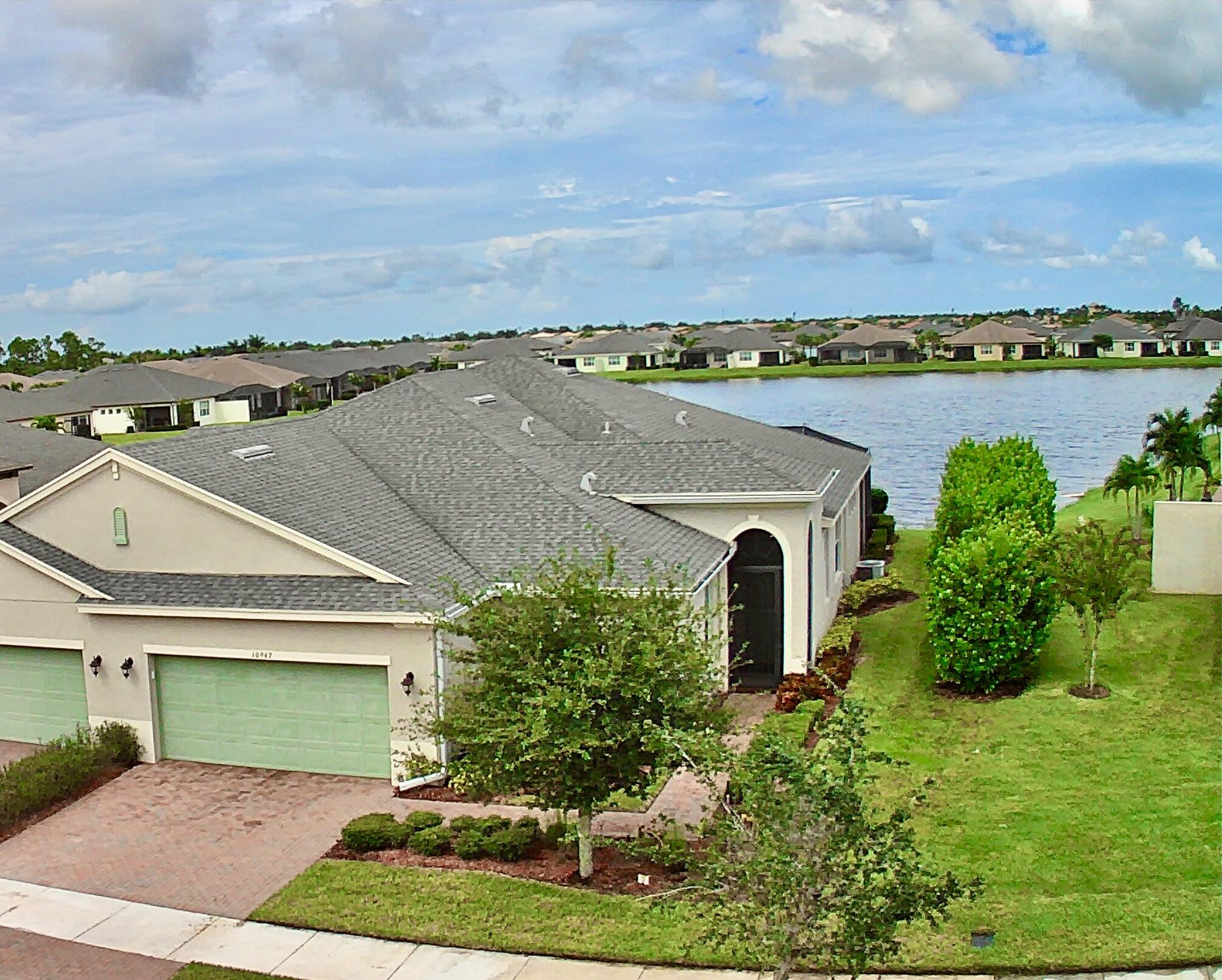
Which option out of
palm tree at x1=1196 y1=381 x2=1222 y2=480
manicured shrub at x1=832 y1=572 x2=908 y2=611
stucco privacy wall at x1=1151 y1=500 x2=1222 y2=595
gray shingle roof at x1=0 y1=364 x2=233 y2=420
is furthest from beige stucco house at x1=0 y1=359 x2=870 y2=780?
gray shingle roof at x1=0 y1=364 x2=233 y2=420

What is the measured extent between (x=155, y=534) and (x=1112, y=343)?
147761 millimetres

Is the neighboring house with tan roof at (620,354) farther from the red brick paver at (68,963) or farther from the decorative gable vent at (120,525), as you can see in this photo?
the red brick paver at (68,963)

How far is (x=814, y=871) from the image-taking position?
31.1 ft

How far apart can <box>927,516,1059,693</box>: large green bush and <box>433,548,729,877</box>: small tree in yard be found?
901 centimetres

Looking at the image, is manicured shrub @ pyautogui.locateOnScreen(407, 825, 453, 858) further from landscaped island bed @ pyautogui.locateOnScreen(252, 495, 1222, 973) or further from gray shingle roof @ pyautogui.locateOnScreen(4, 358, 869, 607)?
gray shingle roof @ pyautogui.locateOnScreen(4, 358, 869, 607)

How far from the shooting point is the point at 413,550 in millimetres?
20219

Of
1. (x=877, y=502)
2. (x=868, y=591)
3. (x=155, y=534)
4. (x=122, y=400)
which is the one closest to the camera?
(x=155, y=534)

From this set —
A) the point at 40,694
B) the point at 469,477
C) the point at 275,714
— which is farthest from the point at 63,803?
the point at 469,477

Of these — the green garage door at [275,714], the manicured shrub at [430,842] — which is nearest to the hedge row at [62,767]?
the green garage door at [275,714]

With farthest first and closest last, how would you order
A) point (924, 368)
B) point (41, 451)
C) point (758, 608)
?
1. point (924, 368)
2. point (41, 451)
3. point (758, 608)

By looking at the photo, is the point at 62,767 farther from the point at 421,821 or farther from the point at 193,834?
the point at 421,821

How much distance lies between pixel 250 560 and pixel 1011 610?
43.0 ft

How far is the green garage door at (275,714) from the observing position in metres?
18.1

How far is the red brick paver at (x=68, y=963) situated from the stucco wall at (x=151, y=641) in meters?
5.21
